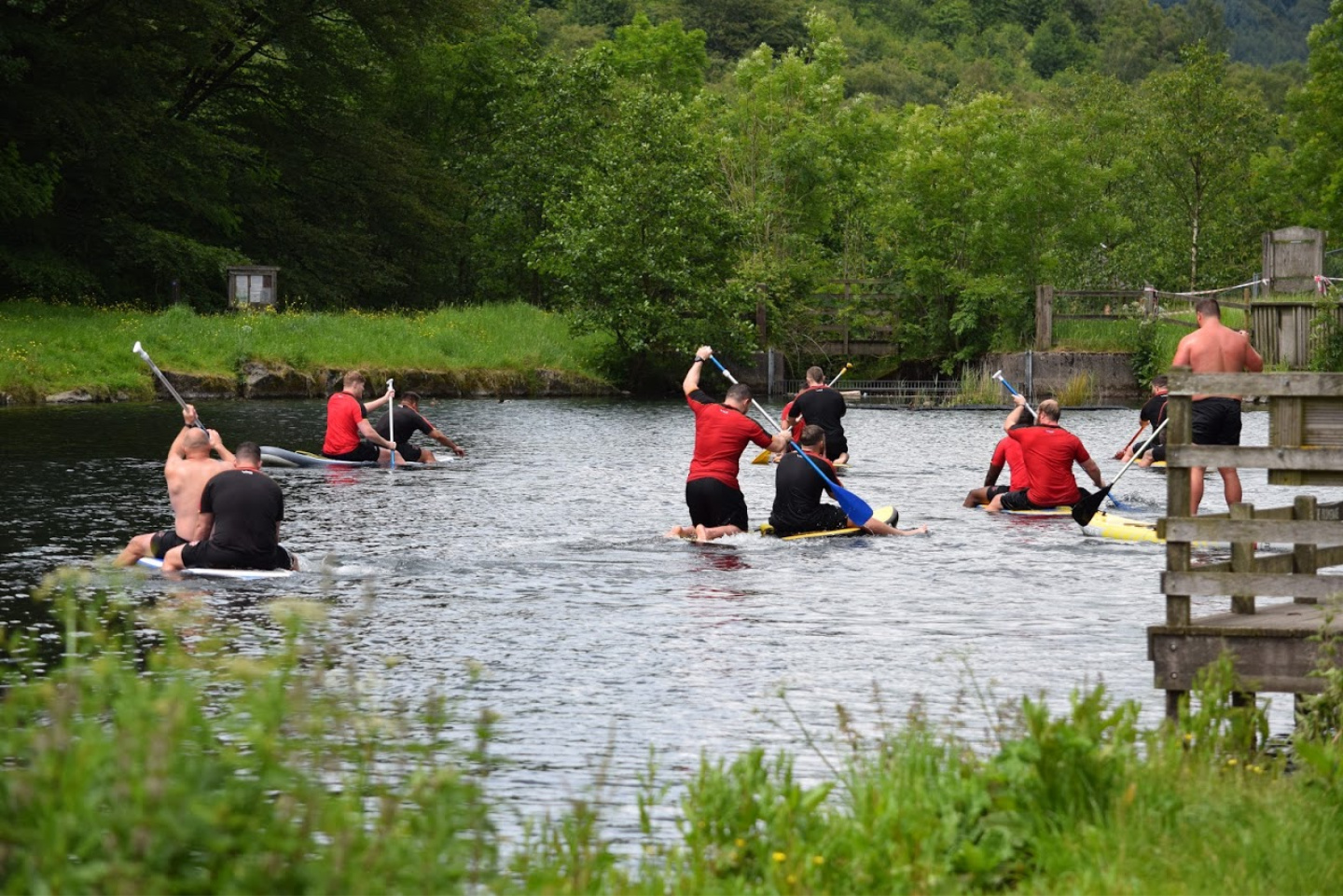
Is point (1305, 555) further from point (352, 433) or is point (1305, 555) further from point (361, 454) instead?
point (361, 454)

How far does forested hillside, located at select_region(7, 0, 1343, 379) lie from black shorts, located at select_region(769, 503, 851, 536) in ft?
114

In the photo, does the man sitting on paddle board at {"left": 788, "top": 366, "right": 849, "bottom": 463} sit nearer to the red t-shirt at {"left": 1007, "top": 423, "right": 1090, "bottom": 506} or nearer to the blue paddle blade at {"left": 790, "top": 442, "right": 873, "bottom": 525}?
the red t-shirt at {"left": 1007, "top": 423, "right": 1090, "bottom": 506}

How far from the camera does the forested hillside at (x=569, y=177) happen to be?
54469 mm

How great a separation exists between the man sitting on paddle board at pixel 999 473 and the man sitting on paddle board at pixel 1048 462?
11 cm

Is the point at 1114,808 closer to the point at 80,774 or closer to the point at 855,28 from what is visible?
the point at 80,774

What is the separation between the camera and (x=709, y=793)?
296 inches

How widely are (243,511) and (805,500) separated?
618 centimetres

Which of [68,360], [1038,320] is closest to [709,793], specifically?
[68,360]

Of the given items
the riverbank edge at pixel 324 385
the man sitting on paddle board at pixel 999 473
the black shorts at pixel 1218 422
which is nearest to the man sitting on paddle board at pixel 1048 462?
the man sitting on paddle board at pixel 999 473

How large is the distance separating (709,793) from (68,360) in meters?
40.8

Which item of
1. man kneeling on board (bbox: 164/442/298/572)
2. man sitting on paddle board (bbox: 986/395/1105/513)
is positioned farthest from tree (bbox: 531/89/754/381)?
man kneeling on board (bbox: 164/442/298/572)

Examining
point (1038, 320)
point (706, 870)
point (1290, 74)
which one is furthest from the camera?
point (1290, 74)

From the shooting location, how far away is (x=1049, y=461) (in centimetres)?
2150

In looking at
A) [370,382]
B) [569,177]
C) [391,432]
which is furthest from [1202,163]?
[391,432]
